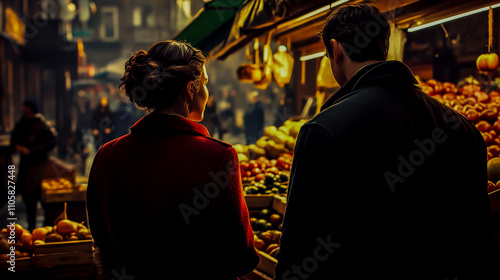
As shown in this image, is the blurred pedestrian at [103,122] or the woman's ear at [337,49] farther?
the blurred pedestrian at [103,122]

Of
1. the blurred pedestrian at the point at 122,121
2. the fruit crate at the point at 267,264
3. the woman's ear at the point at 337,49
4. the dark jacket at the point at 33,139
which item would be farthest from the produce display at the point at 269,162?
the blurred pedestrian at the point at 122,121

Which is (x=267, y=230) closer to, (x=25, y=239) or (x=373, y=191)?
(x=25, y=239)

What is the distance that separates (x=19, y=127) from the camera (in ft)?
24.6

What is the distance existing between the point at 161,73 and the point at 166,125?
7.8 inches

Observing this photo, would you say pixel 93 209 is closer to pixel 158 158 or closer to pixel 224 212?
pixel 158 158

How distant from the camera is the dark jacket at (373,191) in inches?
56.6

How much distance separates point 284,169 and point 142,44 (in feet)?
128

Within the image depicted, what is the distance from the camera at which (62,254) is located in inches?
144

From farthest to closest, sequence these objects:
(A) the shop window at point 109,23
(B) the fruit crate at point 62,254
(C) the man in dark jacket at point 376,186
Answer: (A) the shop window at point 109,23 → (B) the fruit crate at point 62,254 → (C) the man in dark jacket at point 376,186

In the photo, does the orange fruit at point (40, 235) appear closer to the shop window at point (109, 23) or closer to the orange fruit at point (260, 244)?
the orange fruit at point (260, 244)

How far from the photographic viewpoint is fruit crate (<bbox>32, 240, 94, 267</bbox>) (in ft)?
12.0

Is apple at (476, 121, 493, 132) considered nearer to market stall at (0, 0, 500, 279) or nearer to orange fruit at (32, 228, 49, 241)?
market stall at (0, 0, 500, 279)

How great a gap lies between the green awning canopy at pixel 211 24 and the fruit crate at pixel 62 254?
223cm

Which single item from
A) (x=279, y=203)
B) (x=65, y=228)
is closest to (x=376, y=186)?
(x=279, y=203)
